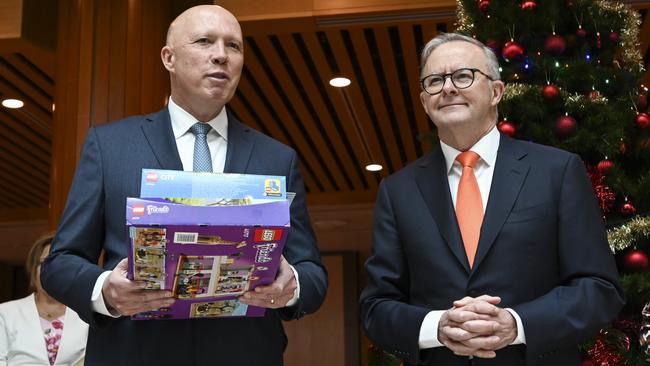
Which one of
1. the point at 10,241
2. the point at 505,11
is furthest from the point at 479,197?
the point at 10,241

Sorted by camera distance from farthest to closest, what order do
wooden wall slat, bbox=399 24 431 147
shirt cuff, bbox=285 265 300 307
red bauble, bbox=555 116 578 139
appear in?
wooden wall slat, bbox=399 24 431 147 → red bauble, bbox=555 116 578 139 → shirt cuff, bbox=285 265 300 307

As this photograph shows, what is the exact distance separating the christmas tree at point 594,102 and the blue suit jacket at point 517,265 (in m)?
0.88

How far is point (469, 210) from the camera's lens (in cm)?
248

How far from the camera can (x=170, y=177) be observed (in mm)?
1979

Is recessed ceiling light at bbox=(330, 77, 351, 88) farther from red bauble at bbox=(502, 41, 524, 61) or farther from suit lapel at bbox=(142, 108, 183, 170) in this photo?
suit lapel at bbox=(142, 108, 183, 170)

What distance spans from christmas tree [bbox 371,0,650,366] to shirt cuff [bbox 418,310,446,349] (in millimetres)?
1059

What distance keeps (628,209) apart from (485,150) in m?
1.12

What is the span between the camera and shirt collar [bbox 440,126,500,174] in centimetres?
260

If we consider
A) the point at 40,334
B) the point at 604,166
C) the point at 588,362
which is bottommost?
the point at 588,362

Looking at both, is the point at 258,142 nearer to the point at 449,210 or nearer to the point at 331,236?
the point at 449,210

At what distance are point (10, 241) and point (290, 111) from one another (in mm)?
7136

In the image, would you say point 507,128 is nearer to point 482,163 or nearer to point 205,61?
point 482,163

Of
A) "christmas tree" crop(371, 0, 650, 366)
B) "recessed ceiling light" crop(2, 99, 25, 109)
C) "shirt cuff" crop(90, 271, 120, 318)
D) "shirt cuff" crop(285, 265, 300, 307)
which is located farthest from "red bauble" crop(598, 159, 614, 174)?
"recessed ceiling light" crop(2, 99, 25, 109)

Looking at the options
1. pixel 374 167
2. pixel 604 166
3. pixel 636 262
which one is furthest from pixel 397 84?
pixel 636 262
